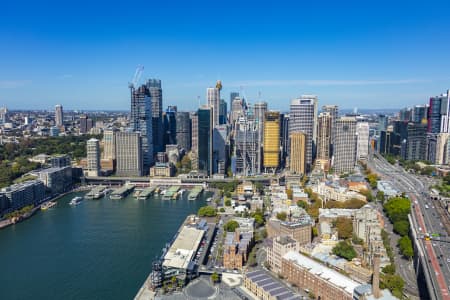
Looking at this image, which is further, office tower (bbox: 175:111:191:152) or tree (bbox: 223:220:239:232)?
office tower (bbox: 175:111:191:152)

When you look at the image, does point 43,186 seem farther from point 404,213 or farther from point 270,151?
point 404,213

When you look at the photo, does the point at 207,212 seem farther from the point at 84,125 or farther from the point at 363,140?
the point at 84,125

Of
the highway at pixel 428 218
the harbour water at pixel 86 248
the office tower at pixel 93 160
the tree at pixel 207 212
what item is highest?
the office tower at pixel 93 160

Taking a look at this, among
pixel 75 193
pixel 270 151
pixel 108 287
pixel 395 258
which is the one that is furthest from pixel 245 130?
pixel 108 287

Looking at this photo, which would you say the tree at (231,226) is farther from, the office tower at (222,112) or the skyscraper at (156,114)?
the office tower at (222,112)

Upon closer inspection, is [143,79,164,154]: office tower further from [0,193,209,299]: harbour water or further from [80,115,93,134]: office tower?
[80,115,93,134]: office tower

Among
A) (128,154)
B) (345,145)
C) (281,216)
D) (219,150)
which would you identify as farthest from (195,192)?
(345,145)

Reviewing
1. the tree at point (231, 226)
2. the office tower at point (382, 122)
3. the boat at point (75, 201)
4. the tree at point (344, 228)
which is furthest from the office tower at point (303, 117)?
the boat at point (75, 201)

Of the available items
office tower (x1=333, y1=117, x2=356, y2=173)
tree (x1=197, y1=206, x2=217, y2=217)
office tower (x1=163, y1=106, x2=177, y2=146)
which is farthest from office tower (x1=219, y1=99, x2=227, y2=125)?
tree (x1=197, y1=206, x2=217, y2=217)
